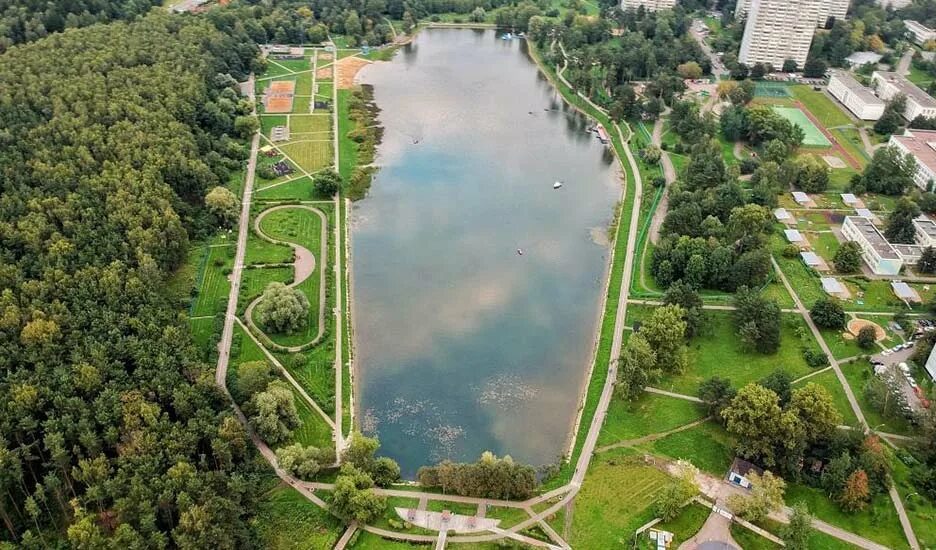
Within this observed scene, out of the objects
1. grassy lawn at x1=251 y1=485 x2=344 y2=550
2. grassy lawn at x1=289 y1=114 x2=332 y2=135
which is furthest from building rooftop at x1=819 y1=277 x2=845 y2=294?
grassy lawn at x1=289 y1=114 x2=332 y2=135

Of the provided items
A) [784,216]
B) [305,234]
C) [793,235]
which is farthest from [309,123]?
[793,235]

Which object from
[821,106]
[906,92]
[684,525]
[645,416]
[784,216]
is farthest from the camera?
[821,106]

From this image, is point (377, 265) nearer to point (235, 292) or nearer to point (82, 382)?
point (235, 292)

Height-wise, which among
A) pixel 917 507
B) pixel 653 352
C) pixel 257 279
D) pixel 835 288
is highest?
pixel 653 352

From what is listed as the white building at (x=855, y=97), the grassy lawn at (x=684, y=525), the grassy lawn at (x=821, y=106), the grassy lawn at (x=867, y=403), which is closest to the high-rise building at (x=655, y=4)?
the grassy lawn at (x=821, y=106)

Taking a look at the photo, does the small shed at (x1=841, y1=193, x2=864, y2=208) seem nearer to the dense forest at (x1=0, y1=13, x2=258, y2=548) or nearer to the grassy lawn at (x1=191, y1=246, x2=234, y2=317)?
the grassy lawn at (x1=191, y1=246, x2=234, y2=317)

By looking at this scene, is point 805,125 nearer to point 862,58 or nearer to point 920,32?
point 862,58
